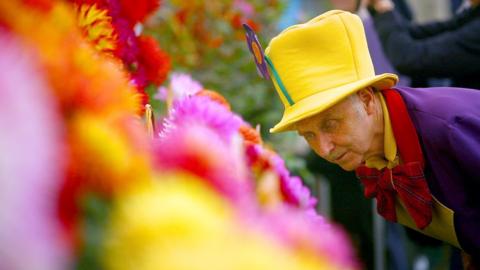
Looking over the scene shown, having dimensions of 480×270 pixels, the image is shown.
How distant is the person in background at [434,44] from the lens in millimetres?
2146

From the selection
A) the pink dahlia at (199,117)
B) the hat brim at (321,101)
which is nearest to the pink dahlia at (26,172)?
the pink dahlia at (199,117)

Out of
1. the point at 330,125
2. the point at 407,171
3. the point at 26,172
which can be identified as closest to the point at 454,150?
the point at 407,171

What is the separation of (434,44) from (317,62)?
1.02 meters

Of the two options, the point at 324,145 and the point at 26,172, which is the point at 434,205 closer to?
the point at 324,145

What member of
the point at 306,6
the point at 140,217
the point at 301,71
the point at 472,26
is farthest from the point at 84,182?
the point at 306,6

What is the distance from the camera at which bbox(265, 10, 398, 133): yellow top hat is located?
4.22ft

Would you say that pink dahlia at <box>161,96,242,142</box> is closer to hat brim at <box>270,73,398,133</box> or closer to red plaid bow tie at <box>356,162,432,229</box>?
hat brim at <box>270,73,398,133</box>

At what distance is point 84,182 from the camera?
0.43 m

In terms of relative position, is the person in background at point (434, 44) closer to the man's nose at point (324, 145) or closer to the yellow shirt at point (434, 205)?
the yellow shirt at point (434, 205)

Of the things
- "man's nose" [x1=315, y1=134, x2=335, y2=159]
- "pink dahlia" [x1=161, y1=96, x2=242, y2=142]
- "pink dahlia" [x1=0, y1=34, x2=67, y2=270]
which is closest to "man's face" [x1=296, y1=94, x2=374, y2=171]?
"man's nose" [x1=315, y1=134, x2=335, y2=159]

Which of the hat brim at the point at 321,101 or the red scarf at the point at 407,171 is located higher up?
the hat brim at the point at 321,101

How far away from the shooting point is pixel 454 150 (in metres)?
1.25

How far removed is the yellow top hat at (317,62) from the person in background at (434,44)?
3.00ft

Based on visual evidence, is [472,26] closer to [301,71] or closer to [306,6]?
[301,71]
